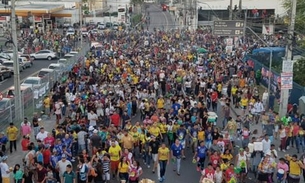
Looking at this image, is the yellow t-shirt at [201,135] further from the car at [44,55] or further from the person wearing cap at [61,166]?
the car at [44,55]

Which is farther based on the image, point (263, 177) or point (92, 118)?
point (92, 118)

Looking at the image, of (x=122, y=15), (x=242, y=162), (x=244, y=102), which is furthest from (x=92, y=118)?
(x=122, y=15)

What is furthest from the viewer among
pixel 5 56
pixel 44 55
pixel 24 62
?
pixel 44 55

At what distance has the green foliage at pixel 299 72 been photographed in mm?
28122

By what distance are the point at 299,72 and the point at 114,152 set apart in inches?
706

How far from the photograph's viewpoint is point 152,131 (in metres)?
15.9

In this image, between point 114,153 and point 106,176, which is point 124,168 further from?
point 114,153

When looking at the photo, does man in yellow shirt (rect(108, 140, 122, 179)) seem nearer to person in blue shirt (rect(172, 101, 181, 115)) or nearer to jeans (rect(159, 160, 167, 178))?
jeans (rect(159, 160, 167, 178))

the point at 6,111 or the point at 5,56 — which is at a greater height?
the point at 5,56

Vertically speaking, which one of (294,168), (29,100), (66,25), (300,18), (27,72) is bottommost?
(27,72)

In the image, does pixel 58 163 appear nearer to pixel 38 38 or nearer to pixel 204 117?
pixel 204 117

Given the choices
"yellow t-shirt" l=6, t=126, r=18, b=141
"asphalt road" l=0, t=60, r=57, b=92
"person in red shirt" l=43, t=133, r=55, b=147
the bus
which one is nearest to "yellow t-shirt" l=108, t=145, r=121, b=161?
"person in red shirt" l=43, t=133, r=55, b=147

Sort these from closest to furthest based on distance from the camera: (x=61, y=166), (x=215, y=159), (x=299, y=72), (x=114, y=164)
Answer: (x=61, y=166), (x=215, y=159), (x=114, y=164), (x=299, y=72)

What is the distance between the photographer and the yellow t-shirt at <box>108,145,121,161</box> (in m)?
13.9
